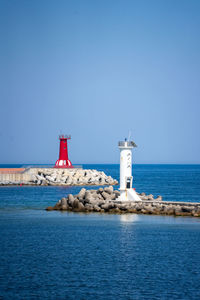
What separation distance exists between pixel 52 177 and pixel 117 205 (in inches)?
1497

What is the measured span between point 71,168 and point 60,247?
179 ft

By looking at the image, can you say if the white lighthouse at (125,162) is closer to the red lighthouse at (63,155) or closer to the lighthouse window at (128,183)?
the lighthouse window at (128,183)

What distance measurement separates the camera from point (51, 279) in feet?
61.5

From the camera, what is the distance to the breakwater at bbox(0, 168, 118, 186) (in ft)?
239

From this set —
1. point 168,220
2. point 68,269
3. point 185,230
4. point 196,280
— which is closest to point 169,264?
point 196,280

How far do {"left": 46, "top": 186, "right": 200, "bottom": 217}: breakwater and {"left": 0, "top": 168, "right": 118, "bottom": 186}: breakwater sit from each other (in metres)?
31.3

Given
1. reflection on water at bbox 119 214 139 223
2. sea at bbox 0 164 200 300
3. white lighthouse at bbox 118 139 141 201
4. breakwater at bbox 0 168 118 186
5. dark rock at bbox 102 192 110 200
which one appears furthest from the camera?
breakwater at bbox 0 168 118 186

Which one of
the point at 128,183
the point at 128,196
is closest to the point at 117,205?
the point at 128,196

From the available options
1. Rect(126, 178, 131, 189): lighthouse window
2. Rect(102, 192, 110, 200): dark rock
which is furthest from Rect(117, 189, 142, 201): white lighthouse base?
Rect(102, 192, 110, 200): dark rock

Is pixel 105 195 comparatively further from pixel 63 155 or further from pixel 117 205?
pixel 63 155

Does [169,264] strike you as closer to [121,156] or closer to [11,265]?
[11,265]

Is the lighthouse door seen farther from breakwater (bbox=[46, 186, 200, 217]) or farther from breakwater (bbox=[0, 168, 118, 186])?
breakwater (bbox=[0, 168, 118, 186])

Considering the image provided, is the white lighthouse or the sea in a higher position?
the white lighthouse

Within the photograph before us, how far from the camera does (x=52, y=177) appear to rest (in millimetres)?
73688
